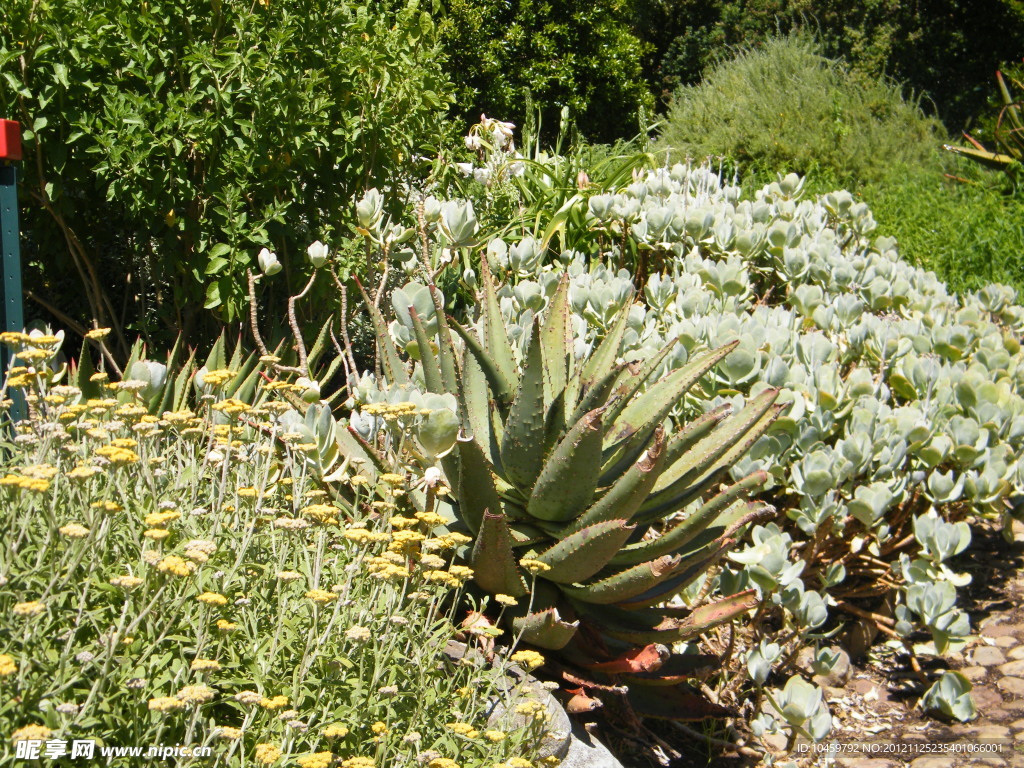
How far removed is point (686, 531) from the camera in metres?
2.51

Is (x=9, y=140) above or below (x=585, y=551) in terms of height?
above

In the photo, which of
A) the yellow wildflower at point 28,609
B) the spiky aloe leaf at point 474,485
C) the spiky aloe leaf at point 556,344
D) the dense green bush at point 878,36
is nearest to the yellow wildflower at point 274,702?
the yellow wildflower at point 28,609

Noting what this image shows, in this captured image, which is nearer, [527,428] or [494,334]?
[527,428]

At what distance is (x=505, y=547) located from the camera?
2.40 m

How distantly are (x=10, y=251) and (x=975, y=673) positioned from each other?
3755mm

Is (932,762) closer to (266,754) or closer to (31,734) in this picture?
(266,754)

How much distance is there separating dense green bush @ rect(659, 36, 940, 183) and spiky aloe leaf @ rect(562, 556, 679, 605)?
7.00m

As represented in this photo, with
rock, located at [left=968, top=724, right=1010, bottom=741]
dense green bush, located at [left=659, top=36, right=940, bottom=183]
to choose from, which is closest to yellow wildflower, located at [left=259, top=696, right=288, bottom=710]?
rock, located at [left=968, top=724, right=1010, bottom=741]

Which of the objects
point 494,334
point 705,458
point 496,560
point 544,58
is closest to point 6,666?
point 496,560

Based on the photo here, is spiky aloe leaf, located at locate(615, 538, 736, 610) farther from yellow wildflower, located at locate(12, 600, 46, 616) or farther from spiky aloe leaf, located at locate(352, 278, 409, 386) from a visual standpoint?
yellow wildflower, located at locate(12, 600, 46, 616)

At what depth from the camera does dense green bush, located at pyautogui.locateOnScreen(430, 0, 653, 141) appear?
42.1ft

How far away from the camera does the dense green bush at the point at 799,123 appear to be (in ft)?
30.9

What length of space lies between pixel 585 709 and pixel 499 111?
1152 cm

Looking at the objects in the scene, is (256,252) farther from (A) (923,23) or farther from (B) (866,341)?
(A) (923,23)
